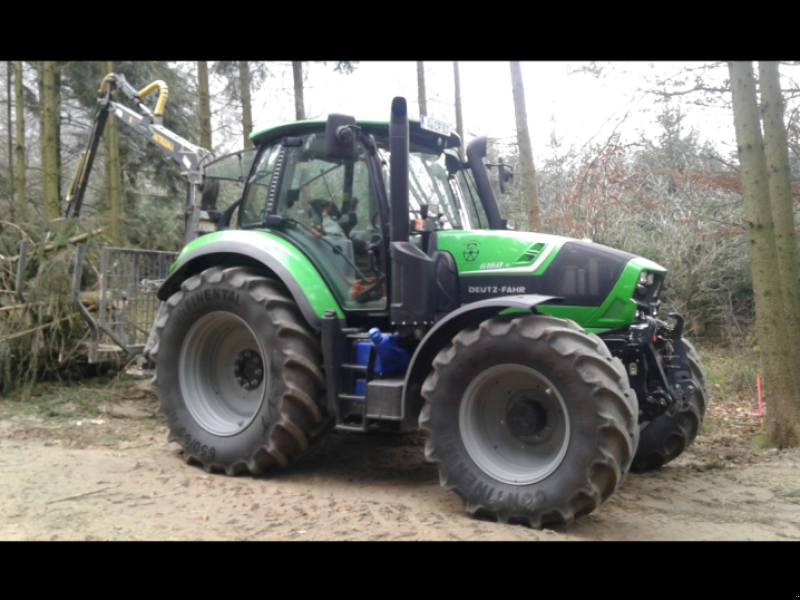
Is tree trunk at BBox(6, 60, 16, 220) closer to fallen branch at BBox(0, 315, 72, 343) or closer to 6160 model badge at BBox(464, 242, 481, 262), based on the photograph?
fallen branch at BBox(0, 315, 72, 343)

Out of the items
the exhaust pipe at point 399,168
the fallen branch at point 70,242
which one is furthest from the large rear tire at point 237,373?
the fallen branch at point 70,242

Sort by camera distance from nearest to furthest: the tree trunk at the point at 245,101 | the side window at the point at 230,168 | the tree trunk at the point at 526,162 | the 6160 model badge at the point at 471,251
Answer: the 6160 model badge at the point at 471,251 → the side window at the point at 230,168 → the tree trunk at the point at 526,162 → the tree trunk at the point at 245,101

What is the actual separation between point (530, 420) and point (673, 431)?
1.82 m

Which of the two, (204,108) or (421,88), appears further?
(421,88)

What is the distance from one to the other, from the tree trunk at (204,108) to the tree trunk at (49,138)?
251 cm

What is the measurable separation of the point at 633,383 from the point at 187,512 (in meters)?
3.11

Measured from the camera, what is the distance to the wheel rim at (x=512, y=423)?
4.54m

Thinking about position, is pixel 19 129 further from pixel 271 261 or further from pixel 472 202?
pixel 472 202

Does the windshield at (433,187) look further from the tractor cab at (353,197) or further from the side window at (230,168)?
the side window at (230,168)

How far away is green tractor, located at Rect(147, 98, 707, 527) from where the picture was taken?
4.39 metres

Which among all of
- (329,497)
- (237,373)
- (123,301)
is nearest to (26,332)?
(123,301)

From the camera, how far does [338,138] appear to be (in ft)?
17.0

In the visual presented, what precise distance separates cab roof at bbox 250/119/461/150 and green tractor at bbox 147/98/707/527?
20mm

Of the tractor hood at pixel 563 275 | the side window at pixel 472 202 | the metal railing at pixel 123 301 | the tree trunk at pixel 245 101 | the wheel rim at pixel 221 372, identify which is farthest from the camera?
the tree trunk at pixel 245 101
